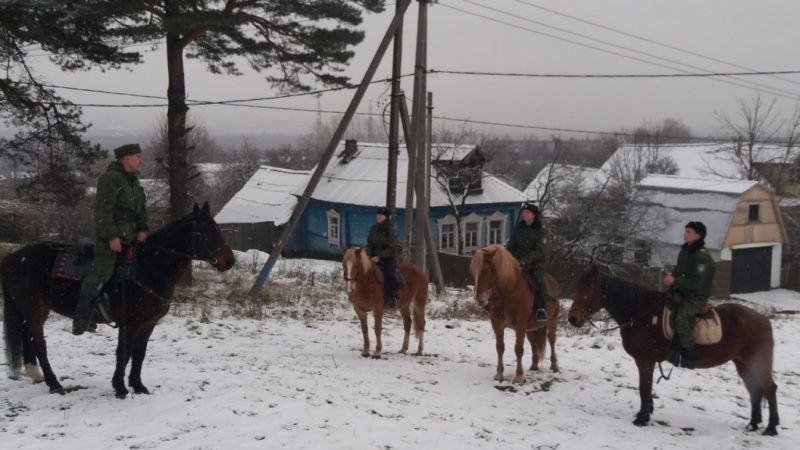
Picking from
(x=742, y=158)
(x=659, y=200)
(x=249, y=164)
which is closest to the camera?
(x=659, y=200)

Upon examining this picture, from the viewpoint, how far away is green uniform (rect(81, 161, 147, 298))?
6285 millimetres

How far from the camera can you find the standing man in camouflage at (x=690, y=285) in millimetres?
6977

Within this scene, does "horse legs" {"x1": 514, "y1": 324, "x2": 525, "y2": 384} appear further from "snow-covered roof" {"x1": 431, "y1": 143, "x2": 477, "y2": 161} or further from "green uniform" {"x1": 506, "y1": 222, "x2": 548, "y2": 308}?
"snow-covered roof" {"x1": 431, "y1": 143, "x2": 477, "y2": 161}

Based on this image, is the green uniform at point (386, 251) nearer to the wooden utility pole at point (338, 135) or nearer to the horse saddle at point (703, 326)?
the wooden utility pole at point (338, 135)

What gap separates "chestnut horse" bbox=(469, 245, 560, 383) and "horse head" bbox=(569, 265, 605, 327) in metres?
1.14

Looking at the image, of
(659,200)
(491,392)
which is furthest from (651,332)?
(659,200)

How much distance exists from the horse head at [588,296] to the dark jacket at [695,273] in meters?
0.89

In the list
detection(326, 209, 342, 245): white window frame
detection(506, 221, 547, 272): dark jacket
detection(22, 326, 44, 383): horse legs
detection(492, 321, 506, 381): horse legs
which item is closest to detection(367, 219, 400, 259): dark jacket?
detection(506, 221, 547, 272): dark jacket

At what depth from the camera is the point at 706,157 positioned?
154 feet

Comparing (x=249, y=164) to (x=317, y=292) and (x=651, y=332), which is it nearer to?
(x=317, y=292)

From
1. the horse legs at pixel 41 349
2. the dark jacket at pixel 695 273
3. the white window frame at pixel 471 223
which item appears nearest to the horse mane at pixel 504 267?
the dark jacket at pixel 695 273

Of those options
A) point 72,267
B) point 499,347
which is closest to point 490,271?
point 499,347

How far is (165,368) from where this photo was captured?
7938 millimetres

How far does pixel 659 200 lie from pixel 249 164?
140 ft
